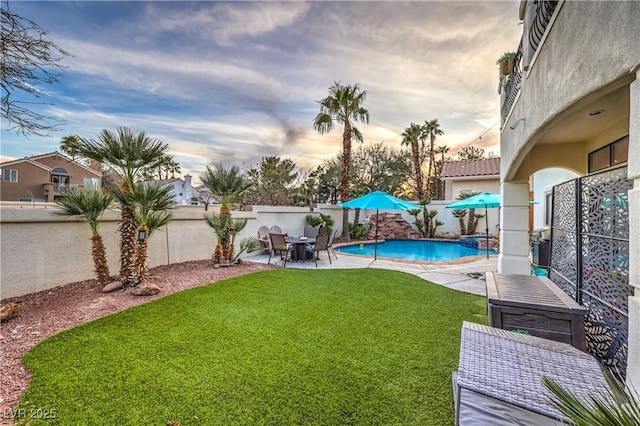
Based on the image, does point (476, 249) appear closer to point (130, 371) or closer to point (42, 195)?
point (130, 371)

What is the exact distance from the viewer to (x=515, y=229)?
6613 mm

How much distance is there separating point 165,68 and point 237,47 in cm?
243

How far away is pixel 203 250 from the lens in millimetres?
9578

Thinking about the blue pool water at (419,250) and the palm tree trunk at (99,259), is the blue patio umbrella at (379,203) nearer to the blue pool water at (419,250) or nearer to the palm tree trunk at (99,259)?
the blue pool water at (419,250)

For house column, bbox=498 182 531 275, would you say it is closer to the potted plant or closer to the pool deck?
the pool deck

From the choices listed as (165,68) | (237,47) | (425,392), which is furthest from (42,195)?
(425,392)

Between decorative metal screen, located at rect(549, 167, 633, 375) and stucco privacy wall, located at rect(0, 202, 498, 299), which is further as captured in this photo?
stucco privacy wall, located at rect(0, 202, 498, 299)

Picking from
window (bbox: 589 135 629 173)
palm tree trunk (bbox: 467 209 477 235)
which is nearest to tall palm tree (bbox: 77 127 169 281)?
window (bbox: 589 135 629 173)

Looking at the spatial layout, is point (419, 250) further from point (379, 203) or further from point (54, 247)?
point (54, 247)

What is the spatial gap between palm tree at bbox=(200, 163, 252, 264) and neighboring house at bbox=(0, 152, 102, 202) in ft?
65.0

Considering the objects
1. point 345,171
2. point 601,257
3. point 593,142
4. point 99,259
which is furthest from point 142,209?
point 345,171

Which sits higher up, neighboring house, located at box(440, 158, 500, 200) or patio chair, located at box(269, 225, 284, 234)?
neighboring house, located at box(440, 158, 500, 200)

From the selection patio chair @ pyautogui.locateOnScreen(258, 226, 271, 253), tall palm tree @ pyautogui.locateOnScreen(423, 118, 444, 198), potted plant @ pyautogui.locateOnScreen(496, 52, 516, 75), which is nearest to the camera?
potted plant @ pyautogui.locateOnScreen(496, 52, 516, 75)

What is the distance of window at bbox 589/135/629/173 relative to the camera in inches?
173
